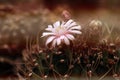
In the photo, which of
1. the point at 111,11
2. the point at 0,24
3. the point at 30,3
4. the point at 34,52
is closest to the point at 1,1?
the point at 30,3

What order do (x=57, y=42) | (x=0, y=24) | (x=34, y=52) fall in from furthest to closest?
(x=0, y=24) → (x=34, y=52) → (x=57, y=42)

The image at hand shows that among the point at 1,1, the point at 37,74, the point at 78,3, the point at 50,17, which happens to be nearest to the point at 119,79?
the point at 37,74

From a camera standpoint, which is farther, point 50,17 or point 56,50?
point 50,17

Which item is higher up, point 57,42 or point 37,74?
A: point 57,42

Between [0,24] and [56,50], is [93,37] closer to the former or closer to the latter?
[56,50]

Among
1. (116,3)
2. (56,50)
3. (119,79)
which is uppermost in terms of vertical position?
(116,3)

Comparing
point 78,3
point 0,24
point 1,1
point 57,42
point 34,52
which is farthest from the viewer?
point 78,3
